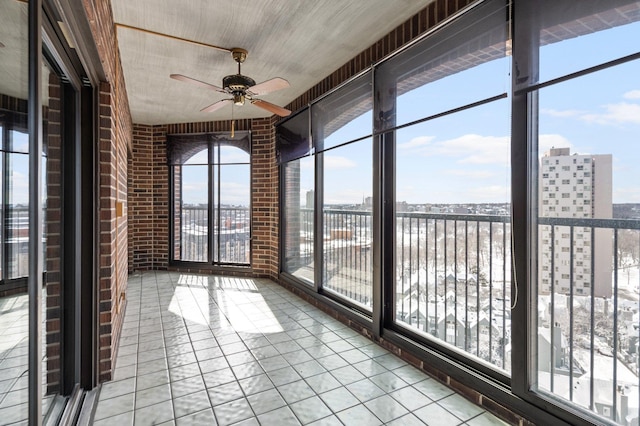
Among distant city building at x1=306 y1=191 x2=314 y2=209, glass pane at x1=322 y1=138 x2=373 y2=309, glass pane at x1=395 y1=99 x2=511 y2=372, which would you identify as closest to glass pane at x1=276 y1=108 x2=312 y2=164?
glass pane at x1=322 y1=138 x2=373 y2=309

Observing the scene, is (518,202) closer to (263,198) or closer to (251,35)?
(251,35)

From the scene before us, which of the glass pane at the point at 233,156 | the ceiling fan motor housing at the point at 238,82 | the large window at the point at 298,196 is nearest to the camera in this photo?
the ceiling fan motor housing at the point at 238,82

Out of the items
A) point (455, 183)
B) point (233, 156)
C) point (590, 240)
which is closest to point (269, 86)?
point (455, 183)

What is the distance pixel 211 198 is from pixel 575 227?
519cm

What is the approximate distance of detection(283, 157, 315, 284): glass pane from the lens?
175 inches

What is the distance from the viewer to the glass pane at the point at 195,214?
5.85m

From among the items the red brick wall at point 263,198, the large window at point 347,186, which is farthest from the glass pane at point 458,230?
the red brick wall at point 263,198

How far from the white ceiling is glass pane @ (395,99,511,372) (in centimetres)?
92

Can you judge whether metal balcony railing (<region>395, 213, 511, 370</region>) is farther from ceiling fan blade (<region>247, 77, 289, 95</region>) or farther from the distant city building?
the distant city building

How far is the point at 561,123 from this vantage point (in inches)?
69.4

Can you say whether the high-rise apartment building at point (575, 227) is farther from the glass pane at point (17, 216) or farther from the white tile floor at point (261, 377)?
the glass pane at point (17, 216)

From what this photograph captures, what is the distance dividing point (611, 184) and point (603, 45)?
2.10 feet

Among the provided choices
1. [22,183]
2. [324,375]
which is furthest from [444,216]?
[22,183]

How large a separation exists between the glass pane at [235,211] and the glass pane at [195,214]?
28 cm
